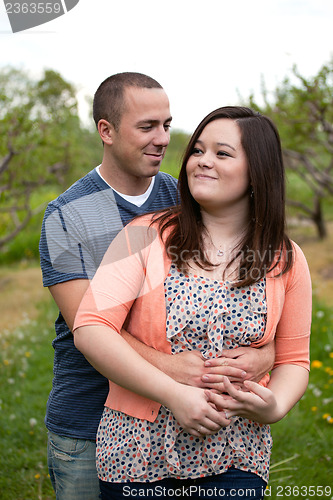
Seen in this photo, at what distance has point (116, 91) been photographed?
216cm

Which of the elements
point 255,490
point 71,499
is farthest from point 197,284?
point 71,499

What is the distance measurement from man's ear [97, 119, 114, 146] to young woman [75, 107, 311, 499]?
458 millimetres

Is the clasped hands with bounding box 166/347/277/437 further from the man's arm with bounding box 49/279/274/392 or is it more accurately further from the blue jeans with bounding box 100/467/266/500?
the blue jeans with bounding box 100/467/266/500

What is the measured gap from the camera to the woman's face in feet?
5.57

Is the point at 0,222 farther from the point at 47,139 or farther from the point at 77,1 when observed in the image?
the point at 77,1

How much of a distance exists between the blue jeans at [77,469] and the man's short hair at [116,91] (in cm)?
125

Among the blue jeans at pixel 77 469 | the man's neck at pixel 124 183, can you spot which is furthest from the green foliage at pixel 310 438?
the man's neck at pixel 124 183

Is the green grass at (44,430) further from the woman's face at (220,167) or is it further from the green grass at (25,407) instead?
the woman's face at (220,167)

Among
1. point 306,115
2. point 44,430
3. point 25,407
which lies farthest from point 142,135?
point 306,115

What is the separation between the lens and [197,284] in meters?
1.68

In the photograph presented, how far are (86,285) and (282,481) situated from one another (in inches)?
69.1

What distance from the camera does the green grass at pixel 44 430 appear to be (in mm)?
2861

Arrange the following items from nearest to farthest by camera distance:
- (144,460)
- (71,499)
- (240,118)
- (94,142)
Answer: (144,460) < (240,118) < (71,499) < (94,142)

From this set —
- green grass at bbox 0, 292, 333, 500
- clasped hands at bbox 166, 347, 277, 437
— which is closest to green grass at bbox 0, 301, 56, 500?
green grass at bbox 0, 292, 333, 500
